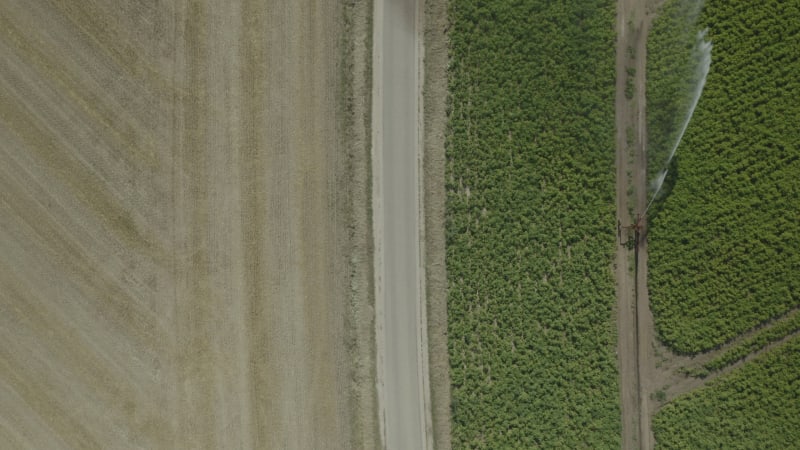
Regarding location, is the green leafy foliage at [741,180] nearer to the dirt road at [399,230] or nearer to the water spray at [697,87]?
the water spray at [697,87]

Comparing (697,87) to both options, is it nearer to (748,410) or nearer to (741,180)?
(741,180)

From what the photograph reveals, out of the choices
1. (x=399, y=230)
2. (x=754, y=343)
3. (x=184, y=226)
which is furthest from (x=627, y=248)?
(x=184, y=226)

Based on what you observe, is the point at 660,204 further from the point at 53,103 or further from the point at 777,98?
the point at 53,103

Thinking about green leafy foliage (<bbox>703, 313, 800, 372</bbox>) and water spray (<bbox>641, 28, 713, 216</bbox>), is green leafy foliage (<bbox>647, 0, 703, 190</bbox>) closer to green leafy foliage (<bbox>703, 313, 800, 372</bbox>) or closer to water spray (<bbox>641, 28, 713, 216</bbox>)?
water spray (<bbox>641, 28, 713, 216</bbox>)

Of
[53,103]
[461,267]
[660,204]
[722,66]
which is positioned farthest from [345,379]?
[722,66]

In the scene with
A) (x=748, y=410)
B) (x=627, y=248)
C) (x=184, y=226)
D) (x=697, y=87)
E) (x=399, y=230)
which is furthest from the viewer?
(x=184, y=226)

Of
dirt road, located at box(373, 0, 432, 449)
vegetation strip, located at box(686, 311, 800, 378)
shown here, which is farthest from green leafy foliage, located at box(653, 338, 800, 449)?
dirt road, located at box(373, 0, 432, 449)
